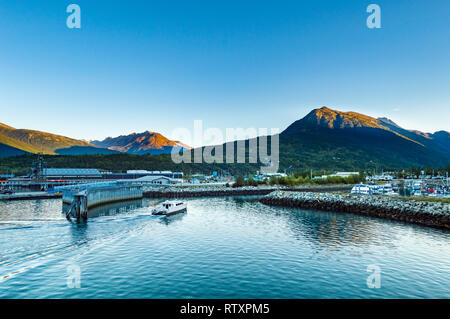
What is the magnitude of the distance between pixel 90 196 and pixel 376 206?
70.3 m

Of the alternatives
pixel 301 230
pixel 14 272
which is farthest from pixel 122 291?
pixel 301 230

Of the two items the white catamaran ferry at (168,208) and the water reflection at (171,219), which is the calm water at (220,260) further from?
the white catamaran ferry at (168,208)

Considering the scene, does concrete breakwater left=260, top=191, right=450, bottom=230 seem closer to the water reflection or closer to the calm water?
the calm water

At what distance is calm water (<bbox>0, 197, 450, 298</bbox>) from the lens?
21.4 metres

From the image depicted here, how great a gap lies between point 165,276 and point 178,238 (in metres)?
14.4

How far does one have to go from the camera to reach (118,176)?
16500cm

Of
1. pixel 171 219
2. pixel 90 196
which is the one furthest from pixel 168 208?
pixel 90 196

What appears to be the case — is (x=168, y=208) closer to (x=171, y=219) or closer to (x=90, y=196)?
(x=171, y=219)

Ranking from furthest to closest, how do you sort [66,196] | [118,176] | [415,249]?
[118,176] → [66,196] → [415,249]

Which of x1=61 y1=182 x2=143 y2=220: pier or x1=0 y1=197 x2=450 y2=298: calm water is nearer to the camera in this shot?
x1=0 y1=197 x2=450 y2=298: calm water

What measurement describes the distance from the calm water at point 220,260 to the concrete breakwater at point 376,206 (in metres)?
5.03

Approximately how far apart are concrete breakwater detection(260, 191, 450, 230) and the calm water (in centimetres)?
503

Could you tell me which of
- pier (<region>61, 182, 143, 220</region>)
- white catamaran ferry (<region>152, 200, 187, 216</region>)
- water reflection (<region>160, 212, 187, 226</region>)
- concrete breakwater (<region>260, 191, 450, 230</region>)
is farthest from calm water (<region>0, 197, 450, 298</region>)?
white catamaran ferry (<region>152, 200, 187, 216</region>)
